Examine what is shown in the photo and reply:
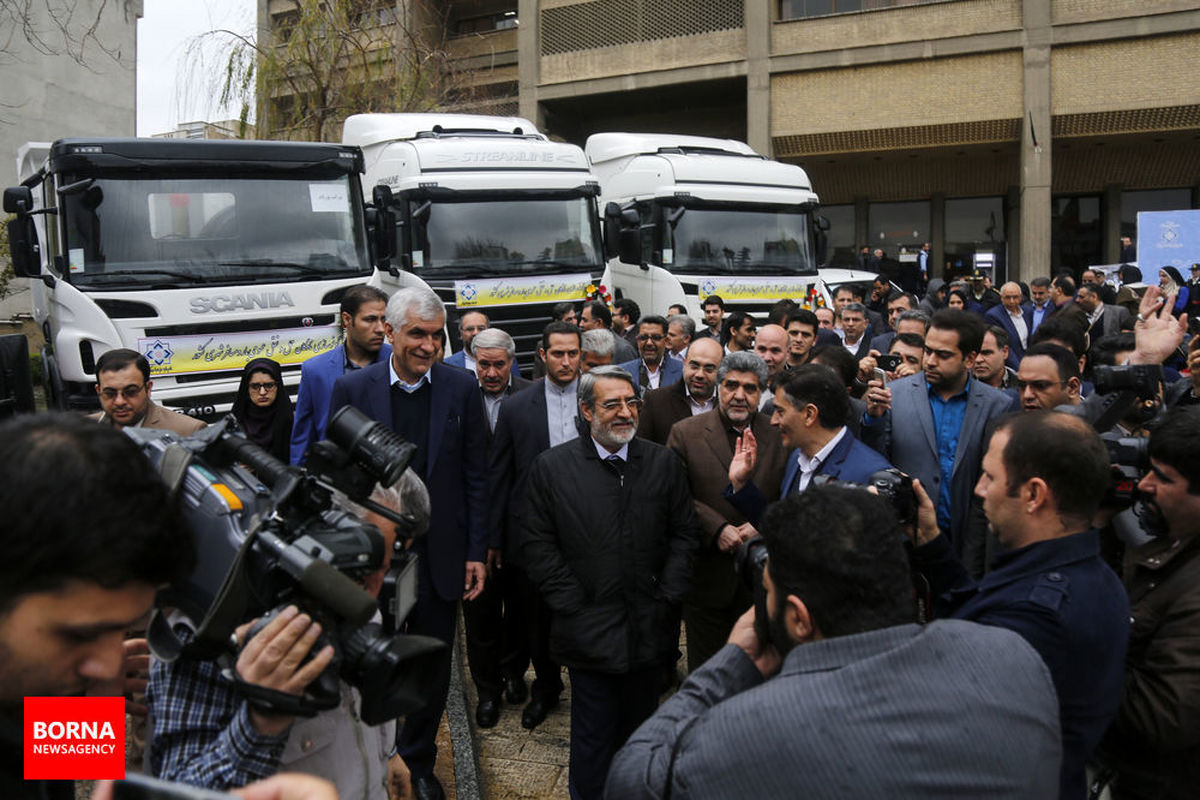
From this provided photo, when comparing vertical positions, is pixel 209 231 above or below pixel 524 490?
above

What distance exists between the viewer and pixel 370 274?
8859 mm

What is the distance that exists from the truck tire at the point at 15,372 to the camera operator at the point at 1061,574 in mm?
7248

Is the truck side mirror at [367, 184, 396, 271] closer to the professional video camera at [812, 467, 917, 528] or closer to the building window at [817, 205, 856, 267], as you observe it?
the professional video camera at [812, 467, 917, 528]

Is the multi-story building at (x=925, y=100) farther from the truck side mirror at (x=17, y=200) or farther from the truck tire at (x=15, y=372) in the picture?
the truck tire at (x=15, y=372)

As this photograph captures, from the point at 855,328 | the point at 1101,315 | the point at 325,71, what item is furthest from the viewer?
the point at 325,71

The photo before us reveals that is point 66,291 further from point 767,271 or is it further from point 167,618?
point 767,271

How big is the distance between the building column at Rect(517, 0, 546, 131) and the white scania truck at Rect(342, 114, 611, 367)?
1667 centimetres

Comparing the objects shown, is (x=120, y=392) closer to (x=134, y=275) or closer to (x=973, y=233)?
(x=134, y=275)

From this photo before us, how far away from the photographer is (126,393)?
459 cm

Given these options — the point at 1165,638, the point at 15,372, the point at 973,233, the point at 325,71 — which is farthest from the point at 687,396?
the point at 973,233

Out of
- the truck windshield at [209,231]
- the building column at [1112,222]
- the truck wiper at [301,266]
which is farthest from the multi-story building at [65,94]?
the building column at [1112,222]

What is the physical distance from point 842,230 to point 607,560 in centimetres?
2557

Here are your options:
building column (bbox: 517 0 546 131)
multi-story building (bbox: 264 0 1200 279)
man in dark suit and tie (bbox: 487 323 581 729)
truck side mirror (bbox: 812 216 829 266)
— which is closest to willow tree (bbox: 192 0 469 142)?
multi-story building (bbox: 264 0 1200 279)

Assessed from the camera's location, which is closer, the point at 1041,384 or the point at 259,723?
the point at 259,723
